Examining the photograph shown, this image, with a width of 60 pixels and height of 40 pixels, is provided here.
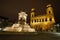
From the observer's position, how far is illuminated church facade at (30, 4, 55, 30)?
7369cm

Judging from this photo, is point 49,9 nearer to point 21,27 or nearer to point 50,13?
point 50,13

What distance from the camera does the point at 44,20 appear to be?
78.3 meters

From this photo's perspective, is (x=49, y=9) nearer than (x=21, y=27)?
No

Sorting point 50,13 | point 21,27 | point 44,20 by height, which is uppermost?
point 50,13

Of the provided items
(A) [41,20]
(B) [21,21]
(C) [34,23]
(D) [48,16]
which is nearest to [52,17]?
(D) [48,16]

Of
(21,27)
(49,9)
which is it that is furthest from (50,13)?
(21,27)

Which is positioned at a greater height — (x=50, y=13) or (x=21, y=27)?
(x=50, y=13)

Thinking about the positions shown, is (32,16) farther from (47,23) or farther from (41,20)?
(47,23)

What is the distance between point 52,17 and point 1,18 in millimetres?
34533

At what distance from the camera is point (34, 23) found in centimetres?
8325

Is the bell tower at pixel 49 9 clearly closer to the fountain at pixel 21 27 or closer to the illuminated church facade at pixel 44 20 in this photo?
the illuminated church facade at pixel 44 20

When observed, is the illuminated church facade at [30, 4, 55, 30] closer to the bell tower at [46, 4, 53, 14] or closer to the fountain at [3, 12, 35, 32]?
the bell tower at [46, 4, 53, 14]

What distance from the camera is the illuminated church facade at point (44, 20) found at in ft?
242

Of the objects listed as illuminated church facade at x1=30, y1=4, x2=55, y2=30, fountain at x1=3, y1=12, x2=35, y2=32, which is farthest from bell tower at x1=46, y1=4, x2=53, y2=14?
fountain at x1=3, y1=12, x2=35, y2=32
